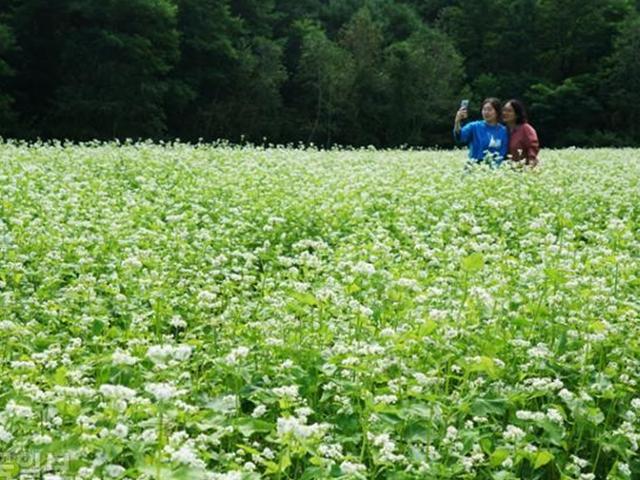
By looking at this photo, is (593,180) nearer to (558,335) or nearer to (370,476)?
(558,335)

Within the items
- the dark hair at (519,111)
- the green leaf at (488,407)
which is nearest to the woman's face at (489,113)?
the dark hair at (519,111)

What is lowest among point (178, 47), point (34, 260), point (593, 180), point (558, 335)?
point (34, 260)

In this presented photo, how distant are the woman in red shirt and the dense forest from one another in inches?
1195

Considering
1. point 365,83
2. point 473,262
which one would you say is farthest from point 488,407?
point 365,83

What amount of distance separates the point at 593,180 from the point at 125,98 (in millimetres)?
31492

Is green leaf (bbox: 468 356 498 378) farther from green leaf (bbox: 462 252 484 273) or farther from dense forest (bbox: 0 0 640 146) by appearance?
dense forest (bbox: 0 0 640 146)

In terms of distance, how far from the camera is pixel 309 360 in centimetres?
430

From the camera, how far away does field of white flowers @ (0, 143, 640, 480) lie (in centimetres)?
314

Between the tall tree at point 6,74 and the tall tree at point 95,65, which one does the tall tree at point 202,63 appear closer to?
the tall tree at point 95,65

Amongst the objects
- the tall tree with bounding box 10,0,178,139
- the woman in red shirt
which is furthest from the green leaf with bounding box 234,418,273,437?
the tall tree with bounding box 10,0,178,139

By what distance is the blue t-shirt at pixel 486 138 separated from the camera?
42.5ft

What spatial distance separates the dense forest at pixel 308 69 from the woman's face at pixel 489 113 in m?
30.5

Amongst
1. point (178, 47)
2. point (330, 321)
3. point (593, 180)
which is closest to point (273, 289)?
point (330, 321)

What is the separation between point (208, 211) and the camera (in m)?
9.52
